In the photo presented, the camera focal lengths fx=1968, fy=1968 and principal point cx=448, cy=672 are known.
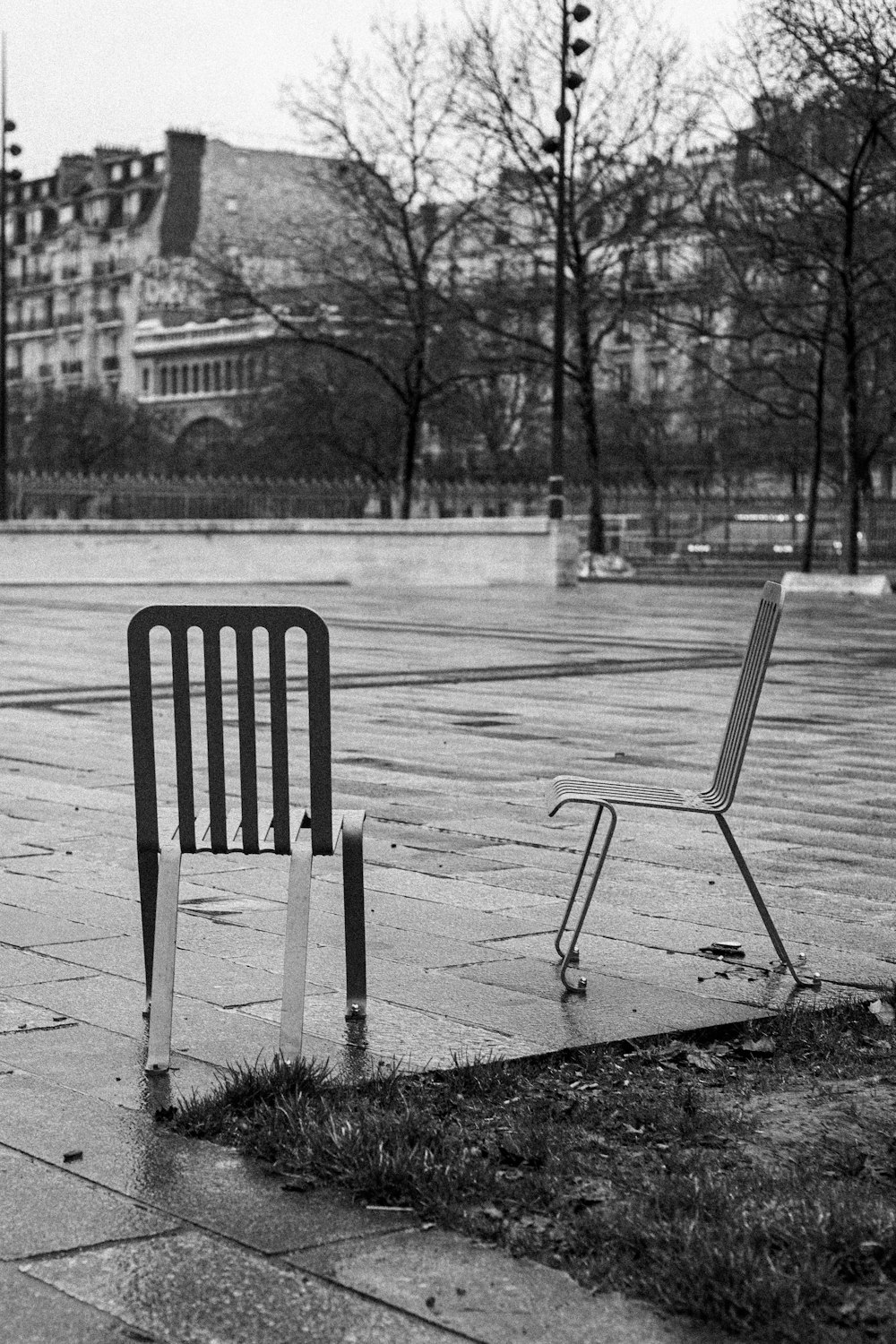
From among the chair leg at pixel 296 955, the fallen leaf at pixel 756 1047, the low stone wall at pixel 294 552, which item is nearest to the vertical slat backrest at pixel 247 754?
the chair leg at pixel 296 955

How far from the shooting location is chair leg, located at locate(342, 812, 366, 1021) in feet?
15.9

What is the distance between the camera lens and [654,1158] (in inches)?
148

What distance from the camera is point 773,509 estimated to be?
4934cm

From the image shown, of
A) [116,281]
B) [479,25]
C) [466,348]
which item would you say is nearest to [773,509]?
[466,348]

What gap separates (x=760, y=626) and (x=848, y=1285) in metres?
2.51

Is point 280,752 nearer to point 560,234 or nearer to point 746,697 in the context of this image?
→ point 746,697

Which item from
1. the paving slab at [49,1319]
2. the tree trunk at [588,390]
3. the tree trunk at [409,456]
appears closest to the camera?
the paving slab at [49,1319]

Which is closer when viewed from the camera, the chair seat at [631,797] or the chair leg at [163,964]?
the chair leg at [163,964]

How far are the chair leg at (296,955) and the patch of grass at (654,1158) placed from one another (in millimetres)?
123

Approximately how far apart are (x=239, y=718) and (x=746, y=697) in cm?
154

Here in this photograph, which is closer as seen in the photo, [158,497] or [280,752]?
[280,752]

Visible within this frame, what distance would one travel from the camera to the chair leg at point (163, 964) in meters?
4.34

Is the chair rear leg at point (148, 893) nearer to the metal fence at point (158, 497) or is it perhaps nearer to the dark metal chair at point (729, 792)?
the dark metal chair at point (729, 792)

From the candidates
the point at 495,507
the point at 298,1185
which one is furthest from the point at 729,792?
the point at 495,507
